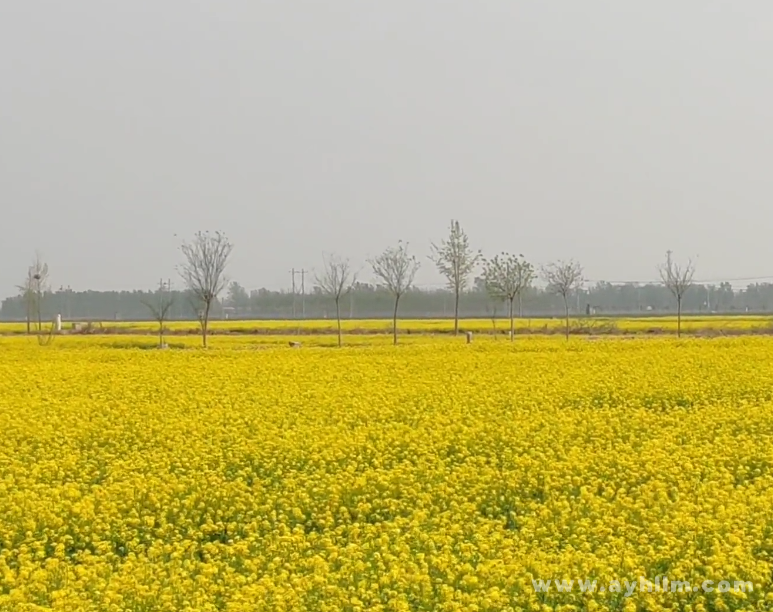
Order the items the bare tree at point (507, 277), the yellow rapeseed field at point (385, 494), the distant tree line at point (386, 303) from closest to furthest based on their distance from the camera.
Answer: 1. the yellow rapeseed field at point (385, 494)
2. the bare tree at point (507, 277)
3. the distant tree line at point (386, 303)

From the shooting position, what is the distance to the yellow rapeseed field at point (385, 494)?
581 cm

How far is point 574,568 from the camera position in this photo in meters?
5.90

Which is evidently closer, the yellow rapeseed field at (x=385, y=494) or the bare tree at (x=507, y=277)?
the yellow rapeseed field at (x=385, y=494)

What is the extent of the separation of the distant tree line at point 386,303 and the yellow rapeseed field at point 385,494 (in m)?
74.8

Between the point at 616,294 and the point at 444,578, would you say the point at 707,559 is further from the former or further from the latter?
the point at 616,294

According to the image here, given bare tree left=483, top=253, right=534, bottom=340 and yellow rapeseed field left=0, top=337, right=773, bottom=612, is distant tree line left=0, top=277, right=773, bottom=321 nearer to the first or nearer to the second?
bare tree left=483, top=253, right=534, bottom=340

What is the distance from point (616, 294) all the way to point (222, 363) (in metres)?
98.7

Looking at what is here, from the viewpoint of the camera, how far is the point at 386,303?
93000mm

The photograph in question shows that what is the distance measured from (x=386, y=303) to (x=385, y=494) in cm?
8461

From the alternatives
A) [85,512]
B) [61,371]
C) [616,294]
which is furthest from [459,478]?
[616,294]

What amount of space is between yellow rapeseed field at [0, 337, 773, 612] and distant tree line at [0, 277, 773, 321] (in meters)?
74.8

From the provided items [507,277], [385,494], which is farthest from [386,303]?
[385,494]

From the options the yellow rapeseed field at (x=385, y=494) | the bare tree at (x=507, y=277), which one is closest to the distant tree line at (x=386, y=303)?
the bare tree at (x=507, y=277)

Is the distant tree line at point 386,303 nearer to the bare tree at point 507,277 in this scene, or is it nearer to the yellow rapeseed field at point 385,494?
the bare tree at point 507,277
